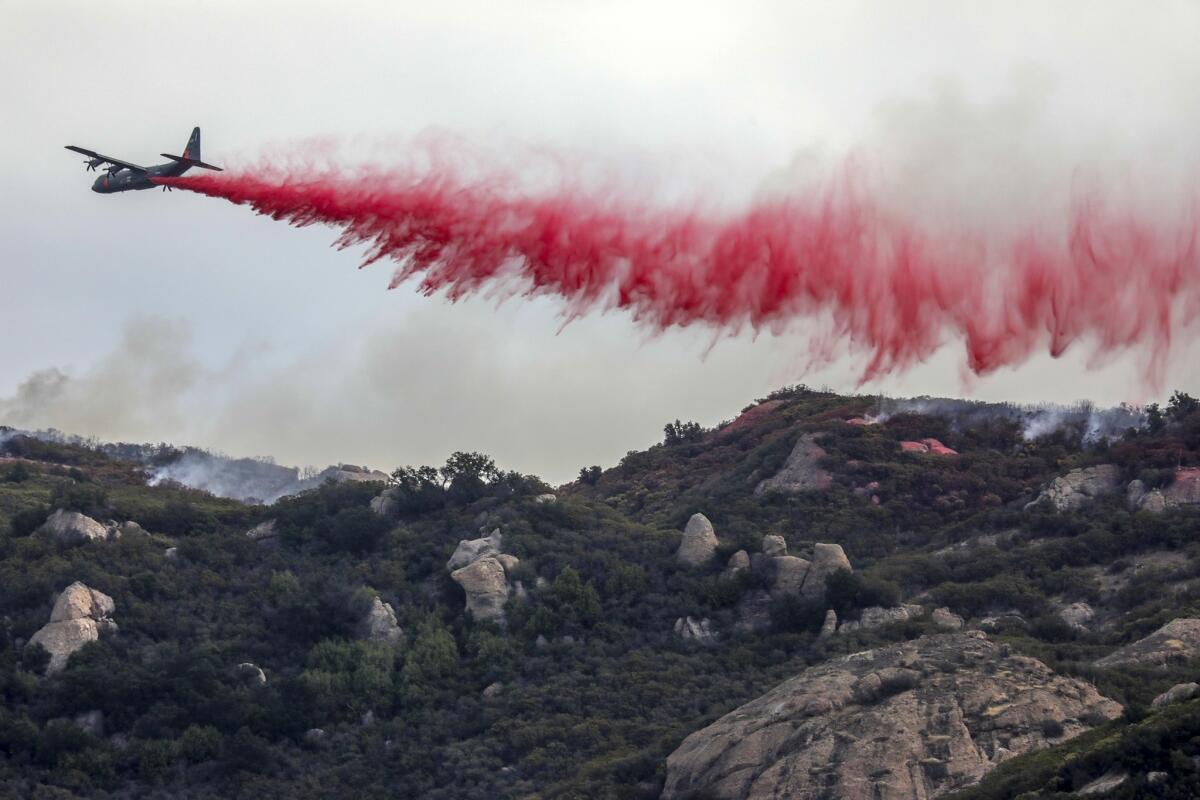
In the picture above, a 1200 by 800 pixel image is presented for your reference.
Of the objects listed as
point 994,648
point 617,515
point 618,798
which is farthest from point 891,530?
point 618,798

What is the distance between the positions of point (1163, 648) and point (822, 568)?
1827 cm

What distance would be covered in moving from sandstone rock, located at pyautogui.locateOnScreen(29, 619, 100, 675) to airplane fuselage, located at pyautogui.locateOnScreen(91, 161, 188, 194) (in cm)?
1728

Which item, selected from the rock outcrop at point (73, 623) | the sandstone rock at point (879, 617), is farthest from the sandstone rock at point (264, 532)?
the sandstone rock at point (879, 617)

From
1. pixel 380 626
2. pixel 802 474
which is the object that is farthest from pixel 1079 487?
pixel 380 626

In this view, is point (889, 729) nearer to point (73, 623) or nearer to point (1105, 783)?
point (1105, 783)

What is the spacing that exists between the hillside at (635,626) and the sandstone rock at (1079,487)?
191 mm

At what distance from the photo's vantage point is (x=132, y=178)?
82000mm

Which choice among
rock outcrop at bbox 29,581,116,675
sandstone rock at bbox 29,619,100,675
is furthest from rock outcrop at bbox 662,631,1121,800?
rock outcrop at bbox 29,581,116,675

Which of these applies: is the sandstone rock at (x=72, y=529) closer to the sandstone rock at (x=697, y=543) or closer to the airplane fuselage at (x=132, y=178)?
the airplane fuselage at (x=132, y=178)

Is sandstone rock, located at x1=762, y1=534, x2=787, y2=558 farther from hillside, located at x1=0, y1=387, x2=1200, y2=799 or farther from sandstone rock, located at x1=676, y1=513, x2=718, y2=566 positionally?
sandstone rock, located at x1=676, y1=513, x2=718, y2=566

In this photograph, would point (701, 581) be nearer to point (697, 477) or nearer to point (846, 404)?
point (697, 477)

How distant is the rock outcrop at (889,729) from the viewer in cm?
6153

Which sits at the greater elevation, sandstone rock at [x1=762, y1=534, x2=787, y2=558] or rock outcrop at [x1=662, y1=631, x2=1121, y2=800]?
sandstone rock at [x1=762, y1=534, x2=787, y2=558]

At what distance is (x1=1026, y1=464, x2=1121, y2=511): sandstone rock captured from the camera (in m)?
91.9
